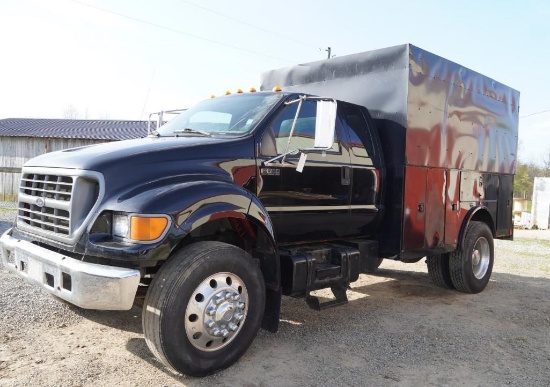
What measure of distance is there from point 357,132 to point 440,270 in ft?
9.14

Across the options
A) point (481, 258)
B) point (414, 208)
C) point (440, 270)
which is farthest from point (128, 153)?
point (481, 258)

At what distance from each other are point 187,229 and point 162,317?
62 cm

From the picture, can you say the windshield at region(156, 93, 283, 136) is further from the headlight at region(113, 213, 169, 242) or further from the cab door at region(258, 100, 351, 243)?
the headlight at region(113, 213, 169, 242)

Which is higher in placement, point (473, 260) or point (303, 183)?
point (303, 183)

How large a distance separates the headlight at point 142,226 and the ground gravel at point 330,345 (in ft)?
3.47

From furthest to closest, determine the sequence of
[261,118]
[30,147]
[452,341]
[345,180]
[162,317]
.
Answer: [30,147] < [345,180] < [452,341] < [261,118] < [162,317]

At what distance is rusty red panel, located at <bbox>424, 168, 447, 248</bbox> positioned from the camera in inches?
226

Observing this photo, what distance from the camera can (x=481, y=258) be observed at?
22.7ft

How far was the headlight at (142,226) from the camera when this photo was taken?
3.15 meters

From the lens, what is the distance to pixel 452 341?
455 cm

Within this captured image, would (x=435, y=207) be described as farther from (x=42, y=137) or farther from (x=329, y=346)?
(x=42, y=137)

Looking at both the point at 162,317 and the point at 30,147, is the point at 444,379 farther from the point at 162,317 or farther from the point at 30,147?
the point at 30,147

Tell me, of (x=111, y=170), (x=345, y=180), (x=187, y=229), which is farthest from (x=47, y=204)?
(x=345, y=180)

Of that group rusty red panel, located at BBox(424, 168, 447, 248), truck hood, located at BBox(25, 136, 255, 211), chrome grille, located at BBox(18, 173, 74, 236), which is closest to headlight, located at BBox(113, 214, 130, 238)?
truck hood, located at BBox(25, 136, 255, 211)
